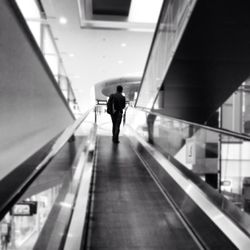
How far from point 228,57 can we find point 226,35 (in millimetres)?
876

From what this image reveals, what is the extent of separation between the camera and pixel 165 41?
8438mm

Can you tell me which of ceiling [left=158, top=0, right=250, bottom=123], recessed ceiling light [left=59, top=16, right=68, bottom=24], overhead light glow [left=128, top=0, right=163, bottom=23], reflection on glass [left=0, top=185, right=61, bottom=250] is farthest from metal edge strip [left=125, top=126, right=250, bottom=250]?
overhead light glow [left=128, top=0, right=163, bottom=23]

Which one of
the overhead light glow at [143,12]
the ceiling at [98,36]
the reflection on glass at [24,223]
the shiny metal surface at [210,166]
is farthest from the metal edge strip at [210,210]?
the overhead light glow at [143,12]

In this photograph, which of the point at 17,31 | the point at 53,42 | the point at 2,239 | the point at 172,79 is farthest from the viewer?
the point at 53,42

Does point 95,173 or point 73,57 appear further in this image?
point 73,57

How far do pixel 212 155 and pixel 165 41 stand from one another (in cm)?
418

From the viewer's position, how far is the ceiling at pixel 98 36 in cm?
1294

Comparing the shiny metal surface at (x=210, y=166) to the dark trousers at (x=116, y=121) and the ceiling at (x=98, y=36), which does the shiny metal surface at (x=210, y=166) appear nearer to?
the dark trousers at (x=116, y=121)

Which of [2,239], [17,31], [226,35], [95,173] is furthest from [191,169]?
[2,239]

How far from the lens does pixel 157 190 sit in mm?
4965

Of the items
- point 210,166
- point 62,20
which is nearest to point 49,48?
point 62,20

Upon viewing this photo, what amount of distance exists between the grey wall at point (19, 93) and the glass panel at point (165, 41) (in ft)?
8.78

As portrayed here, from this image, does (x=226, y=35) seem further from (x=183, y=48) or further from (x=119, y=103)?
(x=119, y=103)

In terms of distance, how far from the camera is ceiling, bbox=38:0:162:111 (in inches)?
509
